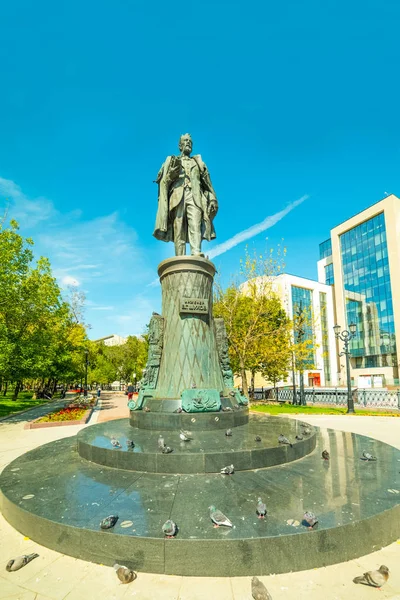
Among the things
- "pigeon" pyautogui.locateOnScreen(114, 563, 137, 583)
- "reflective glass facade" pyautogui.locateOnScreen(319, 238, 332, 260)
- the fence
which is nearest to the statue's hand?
"pigeon" pyautogui.locateOnScreen(114, 563, 137, 583)

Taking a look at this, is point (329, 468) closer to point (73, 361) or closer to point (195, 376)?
point (195, 376)

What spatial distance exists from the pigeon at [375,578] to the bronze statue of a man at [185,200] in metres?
6.83

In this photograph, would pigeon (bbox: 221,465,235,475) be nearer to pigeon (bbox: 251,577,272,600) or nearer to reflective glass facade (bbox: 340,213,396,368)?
pigeon (bbox: 251,577,272,600)

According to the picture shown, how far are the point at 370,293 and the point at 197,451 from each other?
174ft

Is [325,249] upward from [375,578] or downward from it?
upward

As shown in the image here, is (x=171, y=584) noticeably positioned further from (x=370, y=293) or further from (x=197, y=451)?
(x=370, y=293)

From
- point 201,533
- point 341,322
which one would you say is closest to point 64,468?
point 201,533

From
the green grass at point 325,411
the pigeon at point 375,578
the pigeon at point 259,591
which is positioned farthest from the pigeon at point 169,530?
the green grass at point 325,411

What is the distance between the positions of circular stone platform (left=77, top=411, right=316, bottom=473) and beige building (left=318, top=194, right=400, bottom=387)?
45.4m

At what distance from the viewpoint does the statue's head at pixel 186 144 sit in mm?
→ 9133

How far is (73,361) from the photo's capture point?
30.7 meters

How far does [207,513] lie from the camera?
3.65 metres

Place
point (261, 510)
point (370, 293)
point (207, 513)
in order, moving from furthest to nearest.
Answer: point (370, 293), point (207, 513), point (261, 510)

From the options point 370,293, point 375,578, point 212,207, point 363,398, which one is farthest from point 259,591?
point 370,293
